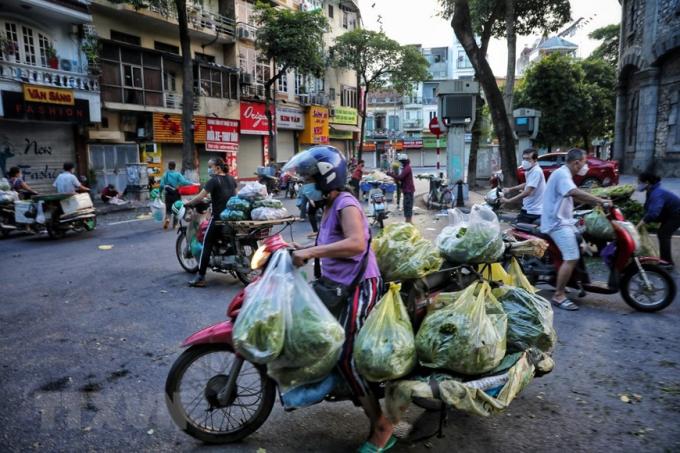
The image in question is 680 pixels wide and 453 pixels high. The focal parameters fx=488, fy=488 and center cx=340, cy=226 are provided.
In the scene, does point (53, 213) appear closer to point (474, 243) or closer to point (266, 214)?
point (266, 214)

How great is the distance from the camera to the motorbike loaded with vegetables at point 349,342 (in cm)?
240

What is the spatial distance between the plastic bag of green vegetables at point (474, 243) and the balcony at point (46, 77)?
18.3 metres

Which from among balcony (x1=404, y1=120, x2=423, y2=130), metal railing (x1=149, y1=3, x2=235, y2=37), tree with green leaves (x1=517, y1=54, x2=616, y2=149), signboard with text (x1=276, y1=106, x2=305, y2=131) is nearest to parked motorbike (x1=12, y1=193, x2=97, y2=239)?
metal railing (x1=149, y1=3, x2=235, y2=37)

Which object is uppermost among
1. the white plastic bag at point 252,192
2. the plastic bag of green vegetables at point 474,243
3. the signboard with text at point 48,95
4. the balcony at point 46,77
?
the balcony at point 46,77

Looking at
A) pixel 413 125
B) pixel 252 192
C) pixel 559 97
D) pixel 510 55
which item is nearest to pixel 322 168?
pixel 252 192

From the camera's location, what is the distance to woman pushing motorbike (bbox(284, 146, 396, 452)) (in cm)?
256

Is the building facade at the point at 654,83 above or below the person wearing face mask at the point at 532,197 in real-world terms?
above

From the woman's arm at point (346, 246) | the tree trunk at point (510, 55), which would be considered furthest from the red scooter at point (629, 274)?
the tree trunk at point (510, 55)

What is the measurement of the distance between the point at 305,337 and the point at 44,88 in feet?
63.2

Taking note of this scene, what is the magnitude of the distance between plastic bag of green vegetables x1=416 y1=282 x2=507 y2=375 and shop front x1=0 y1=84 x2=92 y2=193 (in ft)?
61.4

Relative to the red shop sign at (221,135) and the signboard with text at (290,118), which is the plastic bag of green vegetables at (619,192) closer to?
the red shop sign at (221,135)

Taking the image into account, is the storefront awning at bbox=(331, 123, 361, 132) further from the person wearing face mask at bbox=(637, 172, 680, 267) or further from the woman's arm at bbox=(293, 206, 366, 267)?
the woman's arm at bbox=(293, 206, 366, 267)

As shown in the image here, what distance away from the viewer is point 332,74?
130 ft

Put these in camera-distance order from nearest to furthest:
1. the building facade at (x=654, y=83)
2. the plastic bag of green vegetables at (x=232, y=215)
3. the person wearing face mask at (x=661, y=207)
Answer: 1. the plastic bag of green vegetables at (x=232, y=215)
2. the person wearing face mask at (x=661, y=207)
3. the building facade at (x=654, y=83)
